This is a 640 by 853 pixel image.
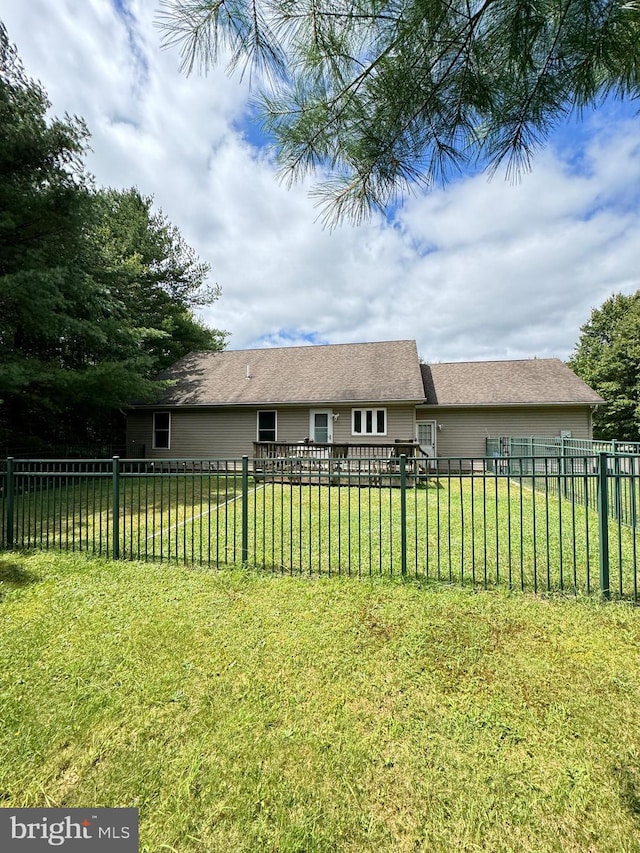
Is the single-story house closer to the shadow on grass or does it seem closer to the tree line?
the tree line

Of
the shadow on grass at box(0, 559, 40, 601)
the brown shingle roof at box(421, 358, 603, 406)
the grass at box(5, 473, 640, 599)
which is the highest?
the brown shingle roof at box(421, 358, 603, 406)

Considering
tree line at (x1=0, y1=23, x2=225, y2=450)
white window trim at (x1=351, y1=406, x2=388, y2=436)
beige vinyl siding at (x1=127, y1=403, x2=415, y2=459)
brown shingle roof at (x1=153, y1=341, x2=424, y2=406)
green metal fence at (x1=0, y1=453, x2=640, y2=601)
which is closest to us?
green metal fence at (x1=0, y1=453, x2=640, y2=601)

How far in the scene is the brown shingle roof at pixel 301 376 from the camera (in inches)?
631

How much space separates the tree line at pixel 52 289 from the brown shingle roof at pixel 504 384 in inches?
517

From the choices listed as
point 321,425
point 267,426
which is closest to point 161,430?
point 267,426

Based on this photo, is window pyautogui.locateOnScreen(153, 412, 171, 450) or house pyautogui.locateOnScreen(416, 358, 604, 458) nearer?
house pyautogui.locateOnScreen(416, 358, 604, 458)

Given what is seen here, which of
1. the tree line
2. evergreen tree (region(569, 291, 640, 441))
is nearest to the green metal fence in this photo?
the tree line

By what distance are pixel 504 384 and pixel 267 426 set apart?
1142 cm

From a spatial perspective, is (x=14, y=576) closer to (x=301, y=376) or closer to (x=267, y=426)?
(x=267, y=426)

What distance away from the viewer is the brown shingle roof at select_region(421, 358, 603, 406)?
16.0 m

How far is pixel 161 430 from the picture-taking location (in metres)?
17.9

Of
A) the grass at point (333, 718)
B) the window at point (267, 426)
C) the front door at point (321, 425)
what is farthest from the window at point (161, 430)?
the grass at point (333, 718)

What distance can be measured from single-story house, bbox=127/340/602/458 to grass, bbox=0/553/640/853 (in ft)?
34.9

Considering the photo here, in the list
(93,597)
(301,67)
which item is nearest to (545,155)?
(301,67)
